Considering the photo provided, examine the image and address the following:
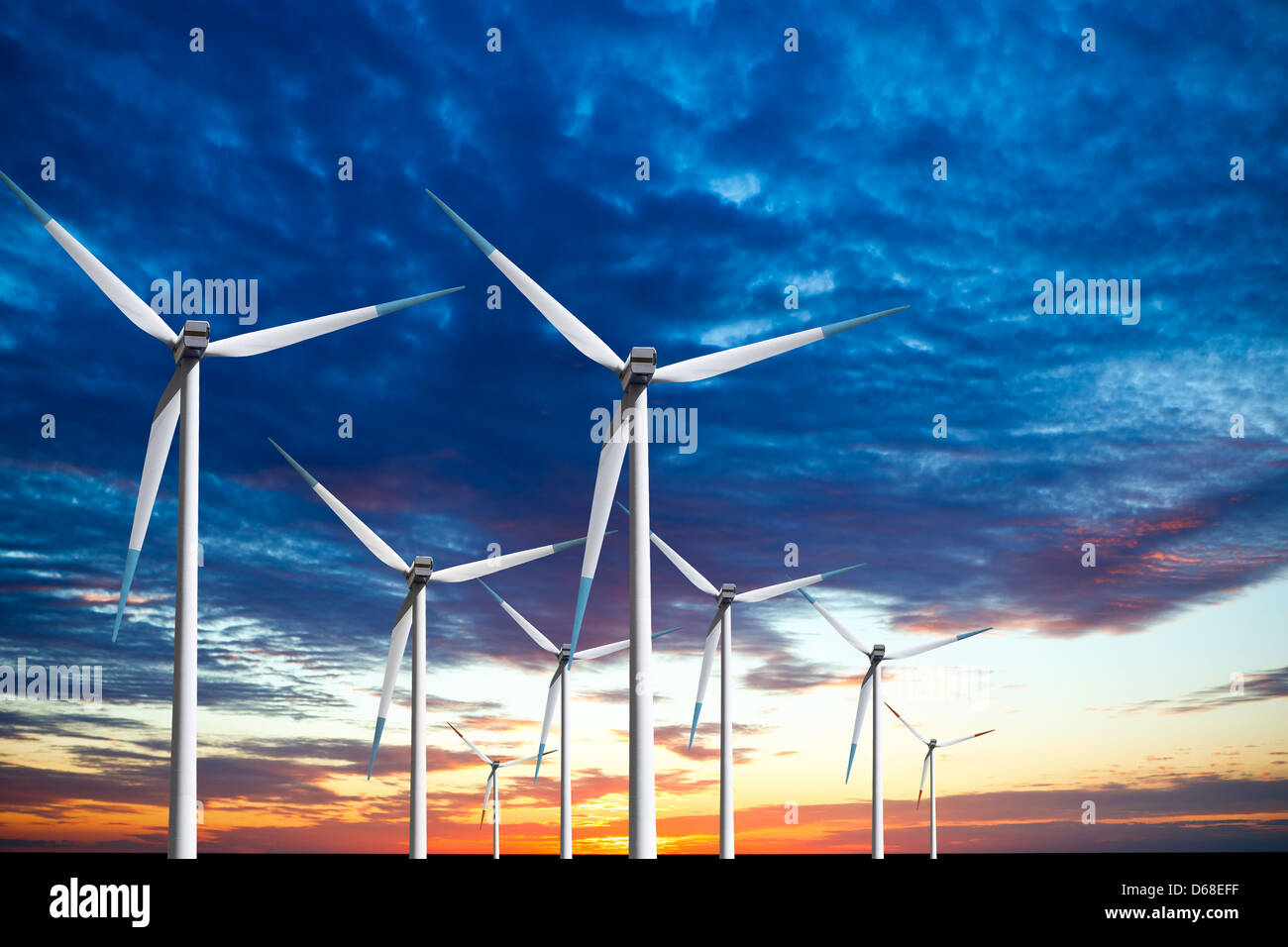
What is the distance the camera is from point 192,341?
42.2 m

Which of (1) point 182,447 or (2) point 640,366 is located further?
(2) point 640,366

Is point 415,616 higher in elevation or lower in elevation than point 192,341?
lower

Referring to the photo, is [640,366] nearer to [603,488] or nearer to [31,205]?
[603,488]

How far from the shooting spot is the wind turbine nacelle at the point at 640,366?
42.7m

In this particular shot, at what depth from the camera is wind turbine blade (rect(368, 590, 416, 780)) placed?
2512 inches

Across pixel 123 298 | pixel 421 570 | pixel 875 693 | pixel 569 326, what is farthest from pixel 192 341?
pixel 875 693

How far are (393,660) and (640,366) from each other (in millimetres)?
29243

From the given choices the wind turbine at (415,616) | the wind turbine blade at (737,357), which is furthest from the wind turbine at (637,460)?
the wind turbine at (415,616)

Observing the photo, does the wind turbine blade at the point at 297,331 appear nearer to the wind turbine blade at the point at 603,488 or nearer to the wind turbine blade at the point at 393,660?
the wind turbine blade at the point at 603,488
